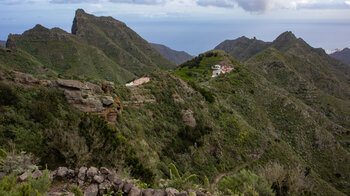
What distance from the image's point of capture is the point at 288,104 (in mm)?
35312

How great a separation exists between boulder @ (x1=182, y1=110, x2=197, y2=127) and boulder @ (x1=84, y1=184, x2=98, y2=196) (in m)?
13.0

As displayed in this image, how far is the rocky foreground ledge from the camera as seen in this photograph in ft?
16.8

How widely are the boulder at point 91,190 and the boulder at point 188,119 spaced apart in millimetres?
13029

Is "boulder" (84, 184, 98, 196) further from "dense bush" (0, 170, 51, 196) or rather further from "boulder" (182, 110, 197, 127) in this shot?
"boulder" (182, 110, 197, 127)

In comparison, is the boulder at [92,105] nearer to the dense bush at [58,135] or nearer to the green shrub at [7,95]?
the dense bush at [58,135]

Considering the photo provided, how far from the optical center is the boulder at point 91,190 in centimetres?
502

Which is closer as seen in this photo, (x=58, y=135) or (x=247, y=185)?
(x=58, y=135)

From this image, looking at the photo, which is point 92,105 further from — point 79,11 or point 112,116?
point 79,11

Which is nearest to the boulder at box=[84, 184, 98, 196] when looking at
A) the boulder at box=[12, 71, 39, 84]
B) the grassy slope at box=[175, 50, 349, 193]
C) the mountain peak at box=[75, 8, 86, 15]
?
the boulder at box=[12, 71, 39, 84]

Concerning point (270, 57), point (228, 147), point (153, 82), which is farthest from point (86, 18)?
point (228, 147)

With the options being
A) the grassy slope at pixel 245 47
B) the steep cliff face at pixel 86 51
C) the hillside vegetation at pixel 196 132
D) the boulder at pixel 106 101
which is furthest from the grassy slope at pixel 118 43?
the boulder at pixel 106 101

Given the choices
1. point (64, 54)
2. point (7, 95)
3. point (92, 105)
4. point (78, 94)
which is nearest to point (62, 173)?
point (7, 95)

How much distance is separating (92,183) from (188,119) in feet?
43.0

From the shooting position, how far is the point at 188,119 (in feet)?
59.4
